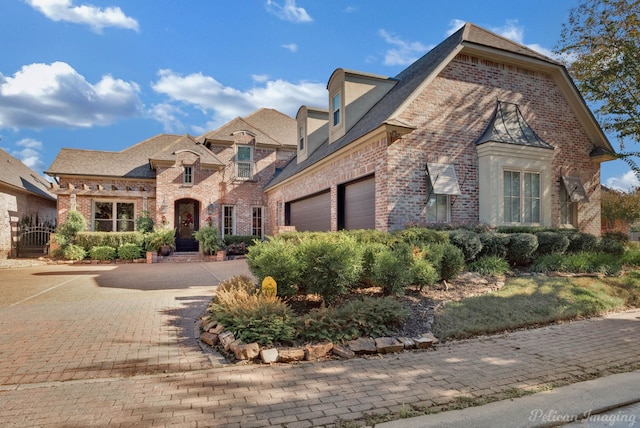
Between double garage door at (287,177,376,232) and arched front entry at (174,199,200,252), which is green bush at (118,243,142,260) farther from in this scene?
double garage door at (287,177,376,232)

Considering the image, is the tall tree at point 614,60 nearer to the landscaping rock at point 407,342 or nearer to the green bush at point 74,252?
the landscaping rock at point 407,342

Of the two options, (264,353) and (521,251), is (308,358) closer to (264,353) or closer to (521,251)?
(264,353)

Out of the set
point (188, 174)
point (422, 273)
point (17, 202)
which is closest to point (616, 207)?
point (422, 273)

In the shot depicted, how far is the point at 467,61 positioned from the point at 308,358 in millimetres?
10055

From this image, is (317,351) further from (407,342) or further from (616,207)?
(616,207)

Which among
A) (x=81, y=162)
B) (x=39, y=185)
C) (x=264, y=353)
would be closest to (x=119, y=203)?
(x=81, y=162)

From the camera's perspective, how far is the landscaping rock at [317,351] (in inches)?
174

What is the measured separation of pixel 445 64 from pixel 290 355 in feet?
30.3

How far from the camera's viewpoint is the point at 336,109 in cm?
1370

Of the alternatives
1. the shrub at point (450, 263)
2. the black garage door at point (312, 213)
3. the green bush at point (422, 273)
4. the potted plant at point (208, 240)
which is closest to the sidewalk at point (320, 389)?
the green bush at point (422, 273)

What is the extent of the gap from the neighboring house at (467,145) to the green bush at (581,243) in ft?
4.24

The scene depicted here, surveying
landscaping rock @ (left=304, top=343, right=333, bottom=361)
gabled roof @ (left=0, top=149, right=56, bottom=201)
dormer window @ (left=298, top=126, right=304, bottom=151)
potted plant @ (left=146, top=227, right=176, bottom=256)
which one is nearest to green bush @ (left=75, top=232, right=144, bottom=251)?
potted plant @ (left=146, top=227, right=176, bottom=256)

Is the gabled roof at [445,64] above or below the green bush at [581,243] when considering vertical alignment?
above

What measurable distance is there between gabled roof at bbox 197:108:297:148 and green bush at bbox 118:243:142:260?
789 cm
